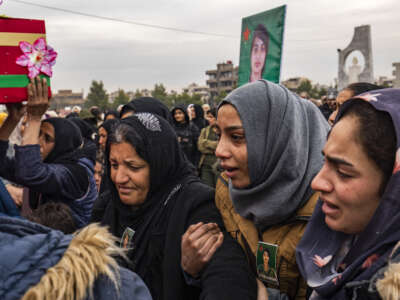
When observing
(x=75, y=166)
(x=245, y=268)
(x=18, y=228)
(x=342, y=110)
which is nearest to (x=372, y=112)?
(x=342, y=110)

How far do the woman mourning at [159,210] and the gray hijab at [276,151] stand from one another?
0.65 feet

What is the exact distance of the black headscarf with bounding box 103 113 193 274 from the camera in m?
2.08

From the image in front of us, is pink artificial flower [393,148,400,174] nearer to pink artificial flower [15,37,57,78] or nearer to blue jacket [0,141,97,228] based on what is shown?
pink artificial flower [15,37,57,78]

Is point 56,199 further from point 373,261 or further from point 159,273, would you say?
point 373,261

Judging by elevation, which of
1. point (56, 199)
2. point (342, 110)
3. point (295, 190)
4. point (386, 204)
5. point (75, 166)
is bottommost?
point (56, 199)

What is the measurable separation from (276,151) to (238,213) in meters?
0.32

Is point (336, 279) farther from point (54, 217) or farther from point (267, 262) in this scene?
point (54, 217)

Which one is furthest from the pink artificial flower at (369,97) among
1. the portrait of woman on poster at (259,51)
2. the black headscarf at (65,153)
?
the portrait of woman on poster at (259,51)

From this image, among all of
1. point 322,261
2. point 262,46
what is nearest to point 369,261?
point 322,261

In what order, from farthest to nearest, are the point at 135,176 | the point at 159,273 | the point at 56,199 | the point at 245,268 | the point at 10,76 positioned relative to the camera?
1. the point at 56,199
2. the point at 10,76
3. the point at 135,176
4. the point at 159,273
5. the point at 245,268

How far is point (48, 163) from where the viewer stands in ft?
10.9

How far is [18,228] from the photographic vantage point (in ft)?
3.31

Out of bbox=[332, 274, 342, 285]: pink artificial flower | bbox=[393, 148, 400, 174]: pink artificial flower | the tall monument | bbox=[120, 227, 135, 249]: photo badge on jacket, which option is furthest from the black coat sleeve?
the tall monument

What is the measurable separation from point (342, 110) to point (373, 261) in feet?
1.59
